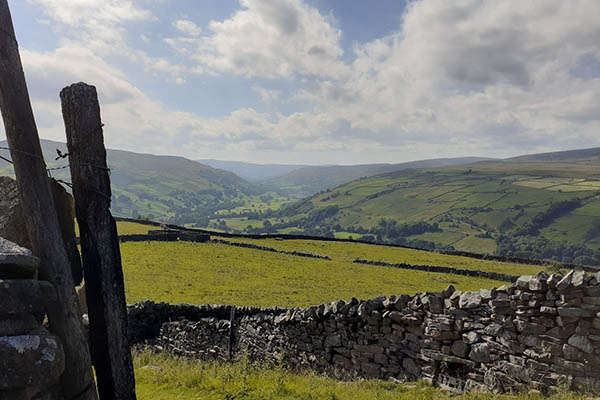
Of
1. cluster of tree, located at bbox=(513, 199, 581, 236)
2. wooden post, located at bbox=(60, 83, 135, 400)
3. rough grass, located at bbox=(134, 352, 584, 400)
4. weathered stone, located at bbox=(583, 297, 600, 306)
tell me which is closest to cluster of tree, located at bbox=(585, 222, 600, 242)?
cluster of tree, located at bbox=(513, 199, 581, 236)

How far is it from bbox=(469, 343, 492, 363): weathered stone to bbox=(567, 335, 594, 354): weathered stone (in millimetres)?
1505

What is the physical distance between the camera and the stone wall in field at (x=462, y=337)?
6.64m

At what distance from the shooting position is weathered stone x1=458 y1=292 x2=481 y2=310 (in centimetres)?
789

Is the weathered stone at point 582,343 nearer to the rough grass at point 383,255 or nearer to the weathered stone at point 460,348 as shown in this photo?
the weathered stone at point 460,348

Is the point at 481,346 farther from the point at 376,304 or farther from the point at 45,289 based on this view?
the point at 45,289

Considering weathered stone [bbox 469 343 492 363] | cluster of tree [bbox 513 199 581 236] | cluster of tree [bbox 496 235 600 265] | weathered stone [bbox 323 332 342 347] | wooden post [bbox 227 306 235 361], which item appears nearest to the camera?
weathered stone [bbox 469 343 492 363]

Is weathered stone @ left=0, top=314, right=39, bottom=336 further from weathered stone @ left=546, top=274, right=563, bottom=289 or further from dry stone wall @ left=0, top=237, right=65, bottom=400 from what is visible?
weathered stone @ left=546, top=274, right=563, bottom=289

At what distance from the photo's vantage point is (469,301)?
7.98m

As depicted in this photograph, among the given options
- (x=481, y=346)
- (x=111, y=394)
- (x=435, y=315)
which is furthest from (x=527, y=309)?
(x=111, y=394)

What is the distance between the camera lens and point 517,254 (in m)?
116

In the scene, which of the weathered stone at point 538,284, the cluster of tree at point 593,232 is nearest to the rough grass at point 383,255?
the weathered stone at point 538,284

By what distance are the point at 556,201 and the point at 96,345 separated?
713 feet

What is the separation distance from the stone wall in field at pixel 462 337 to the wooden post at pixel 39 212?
6.81m

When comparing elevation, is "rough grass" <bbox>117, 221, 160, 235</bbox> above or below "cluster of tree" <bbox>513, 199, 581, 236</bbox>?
above
